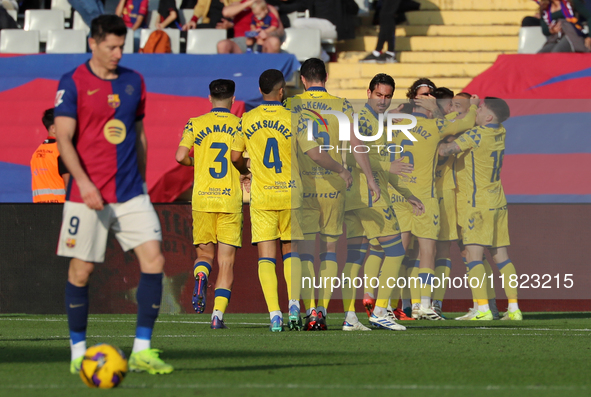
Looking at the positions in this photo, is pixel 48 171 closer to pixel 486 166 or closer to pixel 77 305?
pixel 486 166

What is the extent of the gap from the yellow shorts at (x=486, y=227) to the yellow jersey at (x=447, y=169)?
0.58 metres

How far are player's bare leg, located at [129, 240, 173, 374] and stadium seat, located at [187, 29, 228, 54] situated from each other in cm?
1063

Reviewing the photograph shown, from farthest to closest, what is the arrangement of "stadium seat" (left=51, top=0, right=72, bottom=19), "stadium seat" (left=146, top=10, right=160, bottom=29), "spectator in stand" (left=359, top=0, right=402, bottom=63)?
1. "stadium seat" (left=51, top=0, right=72, bottom=19)
2. "stadium seat" (left=146, top=10, right=160, bottom=29)
3. "spectator in stand" (left=359, top=0, right=402, bottom=63)

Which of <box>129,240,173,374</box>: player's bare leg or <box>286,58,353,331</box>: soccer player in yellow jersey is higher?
<box>286,58,353,331</box>: soccer player in yellow jersey

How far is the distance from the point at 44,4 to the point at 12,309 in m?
8.81

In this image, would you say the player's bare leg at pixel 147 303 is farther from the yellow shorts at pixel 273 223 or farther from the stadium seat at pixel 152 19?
the stadium seat at pixel 152 19

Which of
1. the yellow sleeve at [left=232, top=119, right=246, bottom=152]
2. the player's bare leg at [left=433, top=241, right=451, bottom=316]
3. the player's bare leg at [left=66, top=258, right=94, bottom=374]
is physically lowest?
the player's bare leg at [left=66, top=258, right=94, bottom=374]

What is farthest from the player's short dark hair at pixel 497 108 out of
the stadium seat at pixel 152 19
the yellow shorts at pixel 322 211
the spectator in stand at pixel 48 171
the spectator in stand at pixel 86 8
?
the spectator in stand at pixel 86 8

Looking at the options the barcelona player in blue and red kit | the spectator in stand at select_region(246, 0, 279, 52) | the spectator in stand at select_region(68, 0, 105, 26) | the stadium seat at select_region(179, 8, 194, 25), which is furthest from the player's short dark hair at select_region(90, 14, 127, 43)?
the stadium seat at select_region(179, 8, 194, 25)

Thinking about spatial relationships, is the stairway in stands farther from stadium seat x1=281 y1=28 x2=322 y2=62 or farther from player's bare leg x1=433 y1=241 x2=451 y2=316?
player's bare leg x1=433 y1=241 x2=451 y2=316

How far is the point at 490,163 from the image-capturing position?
942cm

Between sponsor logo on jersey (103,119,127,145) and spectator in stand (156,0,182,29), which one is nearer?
sponsor logo on jersey (103,119,127,145)

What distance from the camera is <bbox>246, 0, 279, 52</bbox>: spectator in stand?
14617 millimetres

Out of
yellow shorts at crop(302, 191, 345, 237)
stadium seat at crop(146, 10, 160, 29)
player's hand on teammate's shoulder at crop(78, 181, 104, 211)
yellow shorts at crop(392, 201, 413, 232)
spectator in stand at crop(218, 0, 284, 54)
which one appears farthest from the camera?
stadium seat at crop(146, 10, 160, 29)
